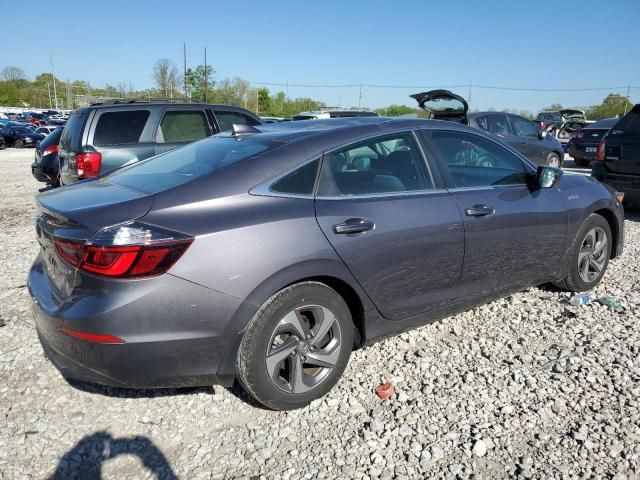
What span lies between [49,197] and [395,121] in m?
2.19

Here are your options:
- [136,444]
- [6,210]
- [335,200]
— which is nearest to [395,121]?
[335,200]

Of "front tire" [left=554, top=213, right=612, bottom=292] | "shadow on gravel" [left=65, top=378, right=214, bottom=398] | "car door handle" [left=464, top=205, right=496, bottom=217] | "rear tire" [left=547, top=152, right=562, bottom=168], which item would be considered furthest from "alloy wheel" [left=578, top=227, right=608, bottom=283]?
"rear tire" [left=547, top=152, right=562, bottom=168]

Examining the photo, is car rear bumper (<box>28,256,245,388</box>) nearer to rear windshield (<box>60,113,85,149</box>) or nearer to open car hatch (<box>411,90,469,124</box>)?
rear windshield (<box>60,113,85,149</box>)

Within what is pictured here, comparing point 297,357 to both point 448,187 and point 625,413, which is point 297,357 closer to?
point 448,187

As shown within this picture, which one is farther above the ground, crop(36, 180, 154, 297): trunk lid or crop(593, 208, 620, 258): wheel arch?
crop(36, 180, 154, 297): trunk lid

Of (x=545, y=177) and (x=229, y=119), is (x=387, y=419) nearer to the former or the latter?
(x=545, y=177)

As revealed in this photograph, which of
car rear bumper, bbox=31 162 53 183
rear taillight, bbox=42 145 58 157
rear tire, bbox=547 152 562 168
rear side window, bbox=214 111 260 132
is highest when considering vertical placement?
rear side window, bbox=214 111 260 132

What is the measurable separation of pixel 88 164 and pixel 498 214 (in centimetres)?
530

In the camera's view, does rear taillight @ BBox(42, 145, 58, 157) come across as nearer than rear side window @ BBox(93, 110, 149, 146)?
No

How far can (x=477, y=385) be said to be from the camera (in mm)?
3070

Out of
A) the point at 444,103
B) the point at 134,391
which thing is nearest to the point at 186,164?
the point at 134,391

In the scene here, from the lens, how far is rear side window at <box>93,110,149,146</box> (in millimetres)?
6805

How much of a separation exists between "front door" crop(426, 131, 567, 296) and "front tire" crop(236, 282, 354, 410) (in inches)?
41.9

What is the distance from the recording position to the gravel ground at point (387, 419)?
2.40 meters
